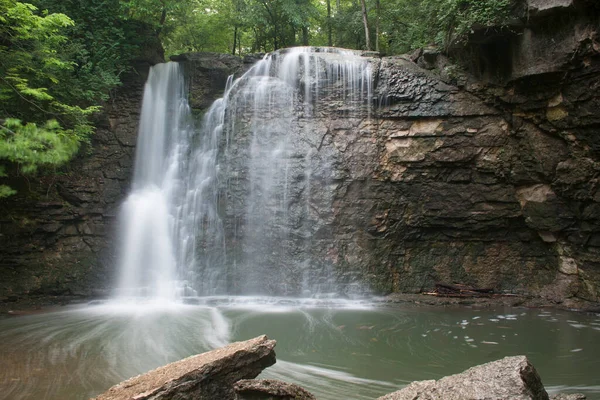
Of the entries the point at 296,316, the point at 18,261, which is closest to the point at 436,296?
the point at 296,316

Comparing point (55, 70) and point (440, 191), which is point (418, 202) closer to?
point (440, 191)

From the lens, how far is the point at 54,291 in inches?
395

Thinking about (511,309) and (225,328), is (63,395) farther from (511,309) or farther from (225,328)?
(511,309)

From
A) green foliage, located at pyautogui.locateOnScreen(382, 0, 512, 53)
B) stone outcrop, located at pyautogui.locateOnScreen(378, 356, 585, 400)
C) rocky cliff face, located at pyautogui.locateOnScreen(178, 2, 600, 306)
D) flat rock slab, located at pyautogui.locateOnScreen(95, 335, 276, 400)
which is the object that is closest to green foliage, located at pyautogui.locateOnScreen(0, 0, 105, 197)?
rocky cliff face, located at pyautogui.locateOnScreen(178, 2, 600, 306)

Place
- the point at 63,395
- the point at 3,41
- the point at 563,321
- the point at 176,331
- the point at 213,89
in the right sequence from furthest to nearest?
the point at 213,89
the point at 3,41
the point at 563,321
the point at 176,331
the point at 63,395

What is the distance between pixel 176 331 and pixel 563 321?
7.22m

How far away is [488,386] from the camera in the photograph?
9.96 feet

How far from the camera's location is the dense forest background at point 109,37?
7695 millimetres

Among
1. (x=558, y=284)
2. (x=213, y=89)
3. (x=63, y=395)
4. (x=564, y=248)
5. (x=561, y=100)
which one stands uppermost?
(x=213, y=89)

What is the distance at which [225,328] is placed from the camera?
750cm

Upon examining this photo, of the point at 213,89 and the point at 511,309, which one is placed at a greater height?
the point at 213,89

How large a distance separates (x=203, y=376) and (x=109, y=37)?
448 inches

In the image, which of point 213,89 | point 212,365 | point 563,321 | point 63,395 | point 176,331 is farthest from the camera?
point 213,89

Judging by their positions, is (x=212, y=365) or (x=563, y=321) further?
(x=563, y=321)
